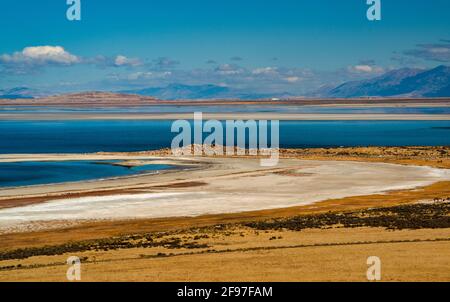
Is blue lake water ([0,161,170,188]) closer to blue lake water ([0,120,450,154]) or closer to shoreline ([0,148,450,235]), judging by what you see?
shoreline ([0,148,450,235])

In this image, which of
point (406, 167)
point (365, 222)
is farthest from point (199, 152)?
point (365, 222)

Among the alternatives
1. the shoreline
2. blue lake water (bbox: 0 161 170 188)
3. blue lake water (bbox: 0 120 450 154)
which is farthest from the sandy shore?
blue lake water (bbox: 0 120 450 154)

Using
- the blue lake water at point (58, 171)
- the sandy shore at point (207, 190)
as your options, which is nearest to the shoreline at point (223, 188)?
the sandy shore at point (207, 190)

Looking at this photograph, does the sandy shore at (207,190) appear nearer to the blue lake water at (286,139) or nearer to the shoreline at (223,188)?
the shoreline at (223,188)

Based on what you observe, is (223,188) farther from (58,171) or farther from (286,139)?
(286,139)
